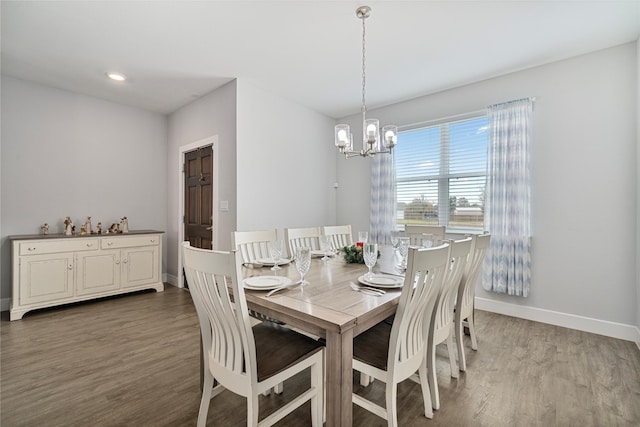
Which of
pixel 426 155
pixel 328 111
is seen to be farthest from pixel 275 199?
pixel 426 155

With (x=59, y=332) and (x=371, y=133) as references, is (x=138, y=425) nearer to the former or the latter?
(x=59, y=332)

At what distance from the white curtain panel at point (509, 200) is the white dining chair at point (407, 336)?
2197 mm

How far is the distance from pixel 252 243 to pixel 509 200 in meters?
2.75

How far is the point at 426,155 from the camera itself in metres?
3.89

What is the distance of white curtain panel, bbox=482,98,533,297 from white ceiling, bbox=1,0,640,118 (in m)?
0.57

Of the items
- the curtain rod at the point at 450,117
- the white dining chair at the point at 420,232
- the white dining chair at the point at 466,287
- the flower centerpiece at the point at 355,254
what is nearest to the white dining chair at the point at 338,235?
the white dining chair at the point at 420,232

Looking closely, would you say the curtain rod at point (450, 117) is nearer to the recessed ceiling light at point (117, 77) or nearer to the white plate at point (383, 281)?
the white plate at point (383, 281)

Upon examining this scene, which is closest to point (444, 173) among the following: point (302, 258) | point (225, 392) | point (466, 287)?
point (466, 287)

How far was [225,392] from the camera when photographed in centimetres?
187

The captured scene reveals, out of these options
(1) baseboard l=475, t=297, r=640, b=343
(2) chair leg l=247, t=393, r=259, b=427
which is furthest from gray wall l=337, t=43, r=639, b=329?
(2) chair leg l=247, t=393, r=259, b=427

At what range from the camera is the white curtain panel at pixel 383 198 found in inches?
161

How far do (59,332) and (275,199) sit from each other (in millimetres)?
2552

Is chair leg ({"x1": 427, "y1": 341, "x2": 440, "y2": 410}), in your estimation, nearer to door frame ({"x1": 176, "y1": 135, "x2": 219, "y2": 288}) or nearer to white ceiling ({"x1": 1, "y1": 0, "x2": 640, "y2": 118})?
white ceiling ({"x1": 1, "y1": 0, "x2": 640, "y2": 118})

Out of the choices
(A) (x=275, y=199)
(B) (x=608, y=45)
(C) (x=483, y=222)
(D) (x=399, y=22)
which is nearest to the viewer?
(D) (x=399, y=22)
